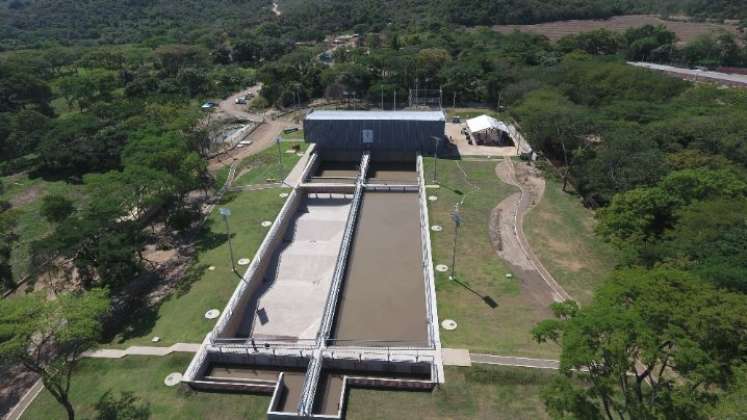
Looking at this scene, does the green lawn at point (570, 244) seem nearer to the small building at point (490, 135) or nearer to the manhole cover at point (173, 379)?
the small building at point (490, 135)

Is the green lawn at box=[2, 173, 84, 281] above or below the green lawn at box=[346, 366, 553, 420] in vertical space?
above

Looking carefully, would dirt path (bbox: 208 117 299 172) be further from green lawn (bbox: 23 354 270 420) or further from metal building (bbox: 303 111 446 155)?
green lawn (bbox: 23 354 270 420)

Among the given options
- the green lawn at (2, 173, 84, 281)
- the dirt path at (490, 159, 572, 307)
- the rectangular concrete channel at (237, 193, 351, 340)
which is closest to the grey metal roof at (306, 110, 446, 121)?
the dirt path at (490, 159, 572, 307)

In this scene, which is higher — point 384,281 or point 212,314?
point 212,314

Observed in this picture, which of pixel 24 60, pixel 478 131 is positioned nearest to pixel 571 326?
pixel 478 131

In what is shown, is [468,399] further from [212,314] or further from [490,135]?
[490,135]

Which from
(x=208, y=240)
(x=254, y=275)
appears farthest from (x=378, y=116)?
(x=254, y=275)

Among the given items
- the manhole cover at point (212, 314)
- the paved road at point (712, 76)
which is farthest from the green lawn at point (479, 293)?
the paved road at point (712, 76)
